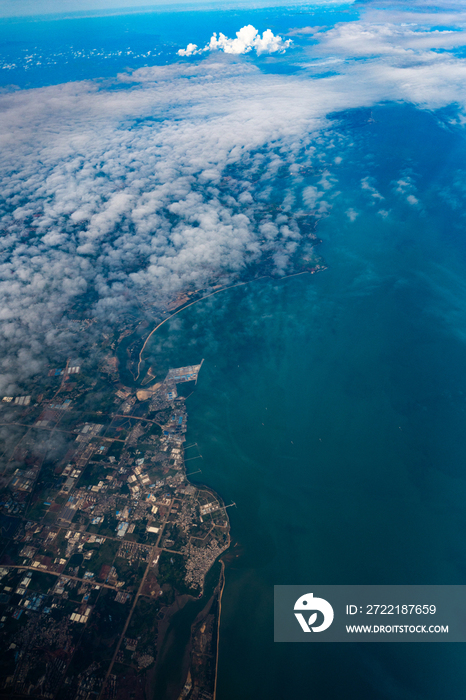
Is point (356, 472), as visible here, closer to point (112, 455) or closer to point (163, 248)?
point (112, 455)

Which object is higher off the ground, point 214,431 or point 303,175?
point 303,175

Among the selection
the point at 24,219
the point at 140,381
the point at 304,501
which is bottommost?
the point at 304,501

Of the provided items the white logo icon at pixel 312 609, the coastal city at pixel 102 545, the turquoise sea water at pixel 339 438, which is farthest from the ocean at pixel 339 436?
the coastal city at pixel 102 545

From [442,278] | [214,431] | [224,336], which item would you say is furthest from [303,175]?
[214,431]

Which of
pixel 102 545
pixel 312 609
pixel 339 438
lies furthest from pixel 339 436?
pixel 102 545

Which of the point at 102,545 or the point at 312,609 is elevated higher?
the point at 102,545

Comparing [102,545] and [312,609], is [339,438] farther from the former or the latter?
[102,545]
